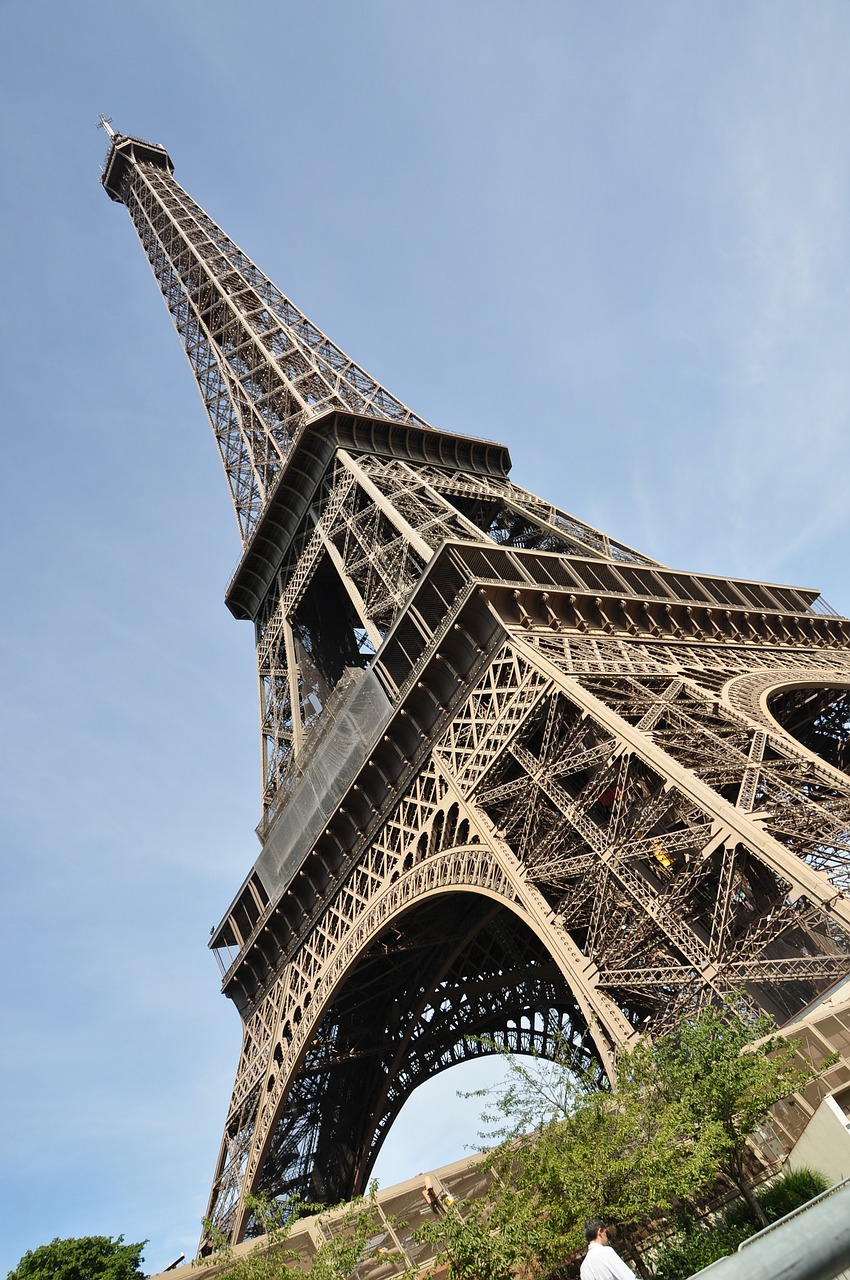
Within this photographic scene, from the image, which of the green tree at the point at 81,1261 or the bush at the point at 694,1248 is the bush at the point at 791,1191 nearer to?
the bush at the point at 694,1248

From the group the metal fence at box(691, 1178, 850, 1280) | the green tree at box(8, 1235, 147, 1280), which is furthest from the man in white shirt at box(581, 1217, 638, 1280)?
the green tree at box(8, 1235, 147, 1280)

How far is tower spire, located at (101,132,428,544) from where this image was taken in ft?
143

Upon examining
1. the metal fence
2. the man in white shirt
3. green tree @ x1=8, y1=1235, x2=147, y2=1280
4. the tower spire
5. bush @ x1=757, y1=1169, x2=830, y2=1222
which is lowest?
bush @ x1=757, y1=1169, x2=830, y2=1222

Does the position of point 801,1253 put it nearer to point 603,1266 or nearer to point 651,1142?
point 603,1266

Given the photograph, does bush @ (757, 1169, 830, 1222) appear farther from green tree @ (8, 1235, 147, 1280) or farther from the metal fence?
green tree @ (8, 1235, 147, 1280)

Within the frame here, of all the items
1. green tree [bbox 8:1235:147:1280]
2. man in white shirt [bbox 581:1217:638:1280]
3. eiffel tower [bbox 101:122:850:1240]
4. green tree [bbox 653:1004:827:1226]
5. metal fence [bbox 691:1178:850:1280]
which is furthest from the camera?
green tree [bbox 8:1235:147:1280]

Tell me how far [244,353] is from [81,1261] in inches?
1616

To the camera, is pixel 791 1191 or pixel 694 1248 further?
pixel 791 1191

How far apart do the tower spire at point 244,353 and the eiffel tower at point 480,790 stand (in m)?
0.57

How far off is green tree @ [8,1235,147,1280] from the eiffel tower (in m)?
4.97

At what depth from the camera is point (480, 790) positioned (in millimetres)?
20109

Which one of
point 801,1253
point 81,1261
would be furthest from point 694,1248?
point 81,1261

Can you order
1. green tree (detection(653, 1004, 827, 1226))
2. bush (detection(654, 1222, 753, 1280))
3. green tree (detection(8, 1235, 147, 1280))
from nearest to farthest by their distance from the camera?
bush (detection(654, 1222, 753, 1280))
green tree (detection(653, 1004, 827, 1226))
green tree (detection(8, 1235, 147, 1280))

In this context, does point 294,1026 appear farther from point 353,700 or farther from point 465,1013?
point 353,700
